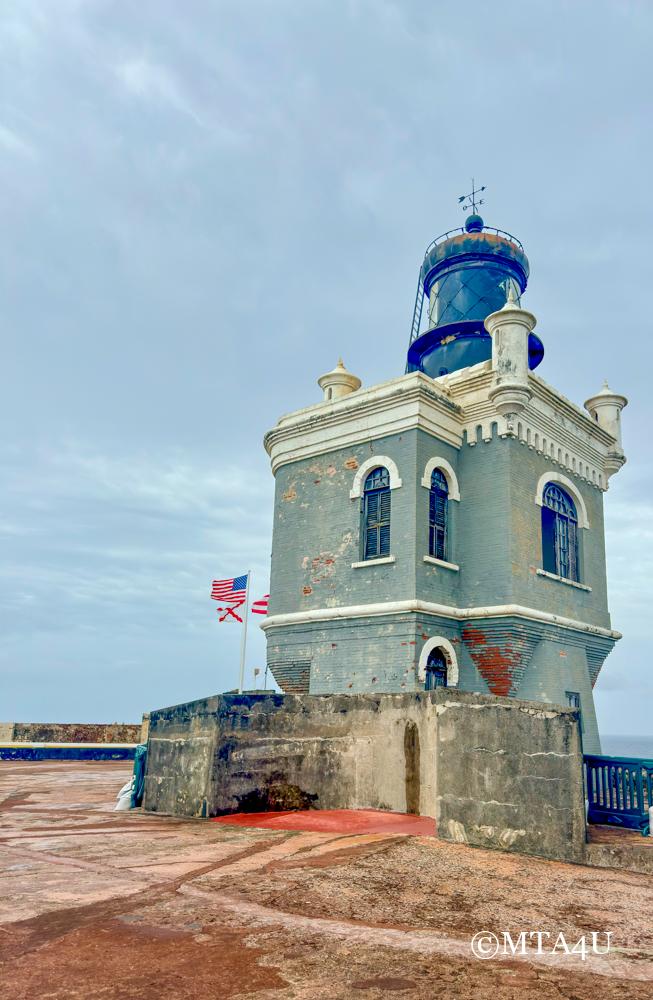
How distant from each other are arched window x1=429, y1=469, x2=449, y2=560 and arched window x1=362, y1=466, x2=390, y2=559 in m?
1.00

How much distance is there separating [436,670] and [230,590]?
396 inches

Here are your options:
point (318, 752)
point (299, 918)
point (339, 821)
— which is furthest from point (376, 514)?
point (299, 918)

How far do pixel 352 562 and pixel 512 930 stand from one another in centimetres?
1233

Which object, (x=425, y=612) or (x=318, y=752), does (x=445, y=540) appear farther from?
(x=318, y=752)

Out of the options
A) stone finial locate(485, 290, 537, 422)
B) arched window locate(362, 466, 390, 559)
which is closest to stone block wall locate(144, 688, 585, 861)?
arched window locate(362, 466, 390, 559)

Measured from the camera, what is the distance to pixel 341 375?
65.4 feet

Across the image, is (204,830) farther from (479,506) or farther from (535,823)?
(479,506)

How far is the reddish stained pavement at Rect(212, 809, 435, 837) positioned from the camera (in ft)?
27.7

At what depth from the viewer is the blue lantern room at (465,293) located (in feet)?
69.8

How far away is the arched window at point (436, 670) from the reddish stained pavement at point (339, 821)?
587 cm

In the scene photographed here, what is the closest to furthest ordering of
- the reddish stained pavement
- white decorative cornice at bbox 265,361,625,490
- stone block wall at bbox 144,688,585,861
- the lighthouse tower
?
stone block wall at bbox 144,688,585,861 → the reddish stained pavement → the lighthouse tower → white decorative cornice at bbox 265,361,625,490

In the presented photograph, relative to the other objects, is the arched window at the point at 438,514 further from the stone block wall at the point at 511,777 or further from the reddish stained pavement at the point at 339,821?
the stone block wall at the point at 511,777

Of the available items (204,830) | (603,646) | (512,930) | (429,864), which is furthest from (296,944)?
(603,646)

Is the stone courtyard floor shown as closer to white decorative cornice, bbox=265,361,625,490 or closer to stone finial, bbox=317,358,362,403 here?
white decorative cornice, bbox=265,361,625,490
